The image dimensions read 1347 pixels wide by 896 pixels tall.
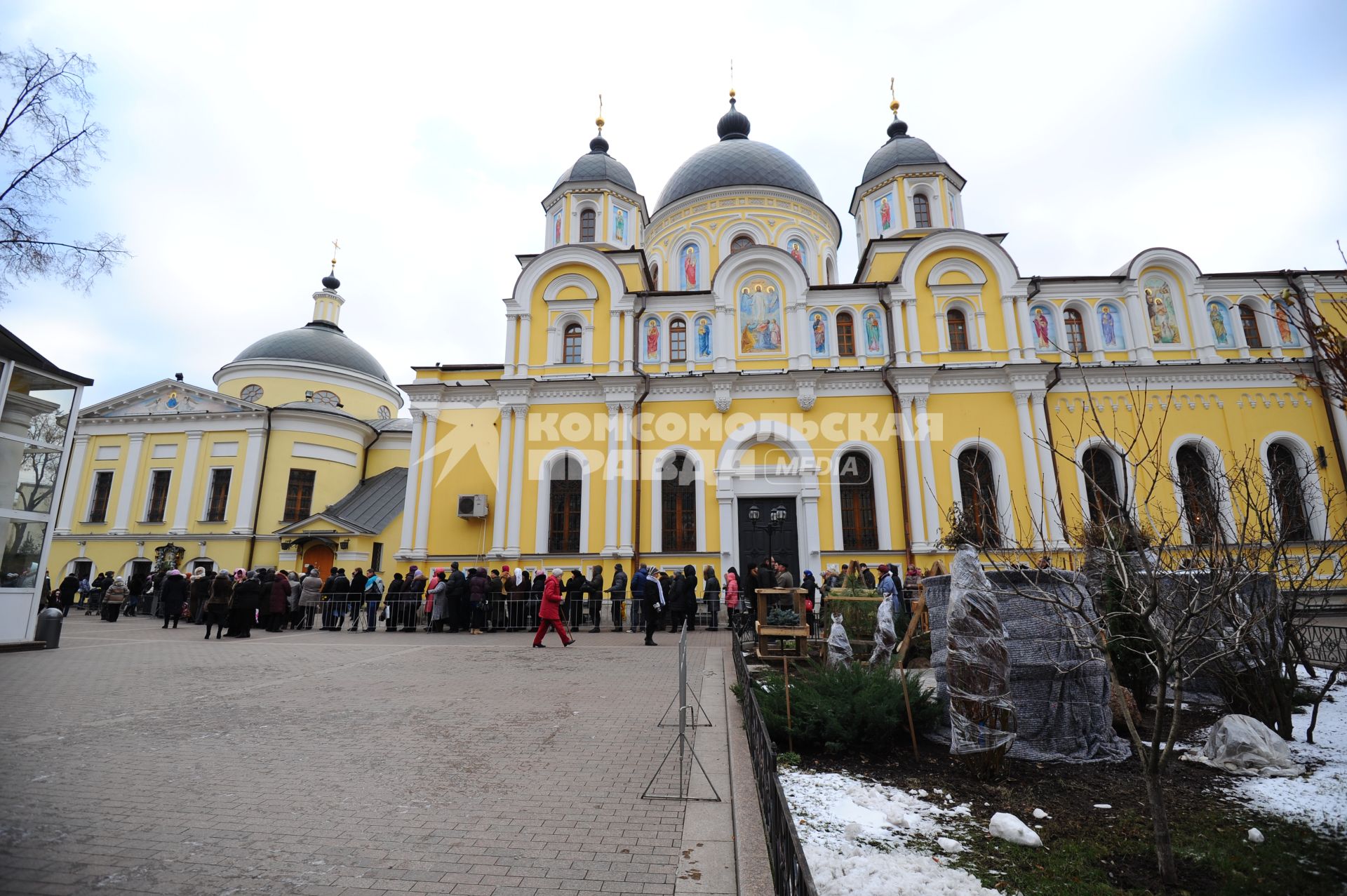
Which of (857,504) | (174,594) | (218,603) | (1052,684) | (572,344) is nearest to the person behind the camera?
(1052,684)

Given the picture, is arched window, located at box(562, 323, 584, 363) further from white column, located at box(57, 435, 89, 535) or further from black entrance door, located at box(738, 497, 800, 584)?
white column, located at box(57, 435, 89, 535)

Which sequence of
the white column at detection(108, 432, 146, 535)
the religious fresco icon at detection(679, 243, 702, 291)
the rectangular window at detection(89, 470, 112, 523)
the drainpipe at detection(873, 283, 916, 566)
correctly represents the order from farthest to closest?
the rectangular window at detection(89, 470, 112, 523) → the white column at detection(108, 432, 146, 535) → the religious fresco icon at detection(679, 243, 702, 291) → the drainpipe at detection(873, 283, 916, 566)

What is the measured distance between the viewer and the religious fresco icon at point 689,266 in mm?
26266

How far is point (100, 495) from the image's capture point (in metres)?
28.9

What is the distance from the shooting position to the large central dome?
26906 millimetres

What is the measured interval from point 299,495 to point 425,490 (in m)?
11.3

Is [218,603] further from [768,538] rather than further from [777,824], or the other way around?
[777,824]

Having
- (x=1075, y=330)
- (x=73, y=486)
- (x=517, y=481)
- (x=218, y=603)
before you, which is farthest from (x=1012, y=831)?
(x=73, y=486)

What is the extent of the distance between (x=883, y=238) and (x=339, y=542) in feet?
73.4

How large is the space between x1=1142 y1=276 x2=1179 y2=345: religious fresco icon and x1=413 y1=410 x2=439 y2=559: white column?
2260 centimetres

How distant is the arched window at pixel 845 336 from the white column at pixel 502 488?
10.5 m

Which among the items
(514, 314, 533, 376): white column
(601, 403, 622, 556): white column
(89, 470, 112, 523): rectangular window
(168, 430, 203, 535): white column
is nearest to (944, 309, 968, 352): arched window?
(601, 403, 622, 556): white column

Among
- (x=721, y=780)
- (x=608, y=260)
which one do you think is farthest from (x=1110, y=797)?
(x=608, y=260)

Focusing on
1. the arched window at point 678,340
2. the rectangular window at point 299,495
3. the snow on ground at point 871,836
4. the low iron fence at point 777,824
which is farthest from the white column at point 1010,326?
the rectangular window at point 299,495
